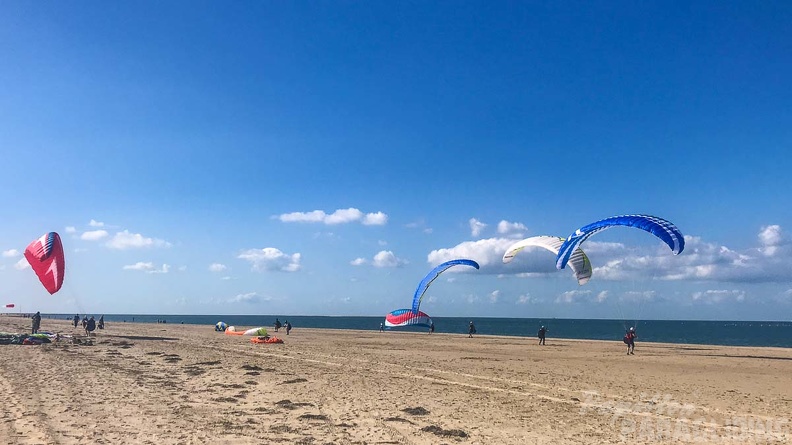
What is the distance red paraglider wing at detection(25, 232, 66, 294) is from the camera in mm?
28837

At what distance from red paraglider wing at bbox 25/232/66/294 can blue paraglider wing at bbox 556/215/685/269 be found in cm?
2742

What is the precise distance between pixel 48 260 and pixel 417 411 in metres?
26.4

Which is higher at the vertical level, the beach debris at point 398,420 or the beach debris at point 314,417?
the beach debris at point 398,420

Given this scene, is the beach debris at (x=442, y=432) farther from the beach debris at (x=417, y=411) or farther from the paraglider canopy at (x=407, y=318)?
the paraglider canopy at (x=407, y=318)

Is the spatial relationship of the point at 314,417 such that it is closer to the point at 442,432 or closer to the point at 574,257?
the point at 442,432

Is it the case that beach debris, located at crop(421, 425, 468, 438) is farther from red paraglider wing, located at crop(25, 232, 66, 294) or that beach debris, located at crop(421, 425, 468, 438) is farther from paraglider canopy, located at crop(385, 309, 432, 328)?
paraglider canopy, located at crop(385, 309, 432, 328)

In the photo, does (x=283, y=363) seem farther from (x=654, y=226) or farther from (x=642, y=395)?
(x=654, y=226)

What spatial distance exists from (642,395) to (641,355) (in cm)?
1415

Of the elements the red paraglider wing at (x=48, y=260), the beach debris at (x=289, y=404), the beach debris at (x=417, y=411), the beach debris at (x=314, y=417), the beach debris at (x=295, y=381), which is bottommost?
the beach debris at (x=295, y=381)

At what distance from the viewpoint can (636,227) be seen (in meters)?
23.1

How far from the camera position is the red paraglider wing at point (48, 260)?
2884 centimetres

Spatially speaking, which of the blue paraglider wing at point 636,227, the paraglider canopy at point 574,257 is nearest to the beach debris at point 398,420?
the blue paraglider wing at point 636,227

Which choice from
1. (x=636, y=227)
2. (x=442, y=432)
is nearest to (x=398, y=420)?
(x=442, y=432)

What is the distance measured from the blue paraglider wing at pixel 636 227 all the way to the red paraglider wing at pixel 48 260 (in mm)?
27416
